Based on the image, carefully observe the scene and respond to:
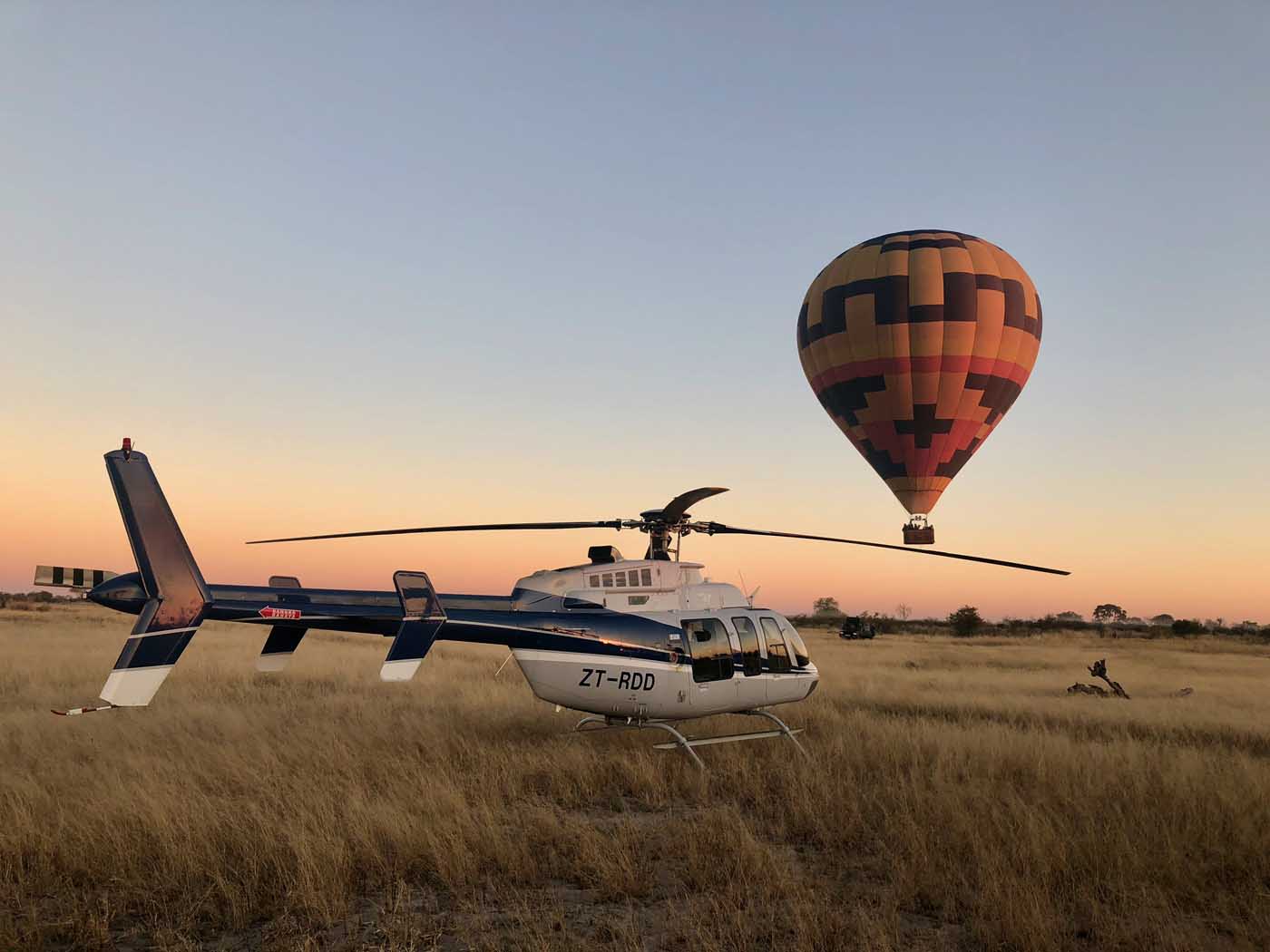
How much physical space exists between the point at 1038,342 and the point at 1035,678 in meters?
11.5

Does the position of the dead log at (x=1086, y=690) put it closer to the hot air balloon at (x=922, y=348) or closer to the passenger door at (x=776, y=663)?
the hot air balloon at (x=922, y=348)

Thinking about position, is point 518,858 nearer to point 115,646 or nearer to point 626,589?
point 626,589

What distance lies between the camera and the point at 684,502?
13156 mm

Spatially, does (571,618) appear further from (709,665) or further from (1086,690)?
(1086,690)

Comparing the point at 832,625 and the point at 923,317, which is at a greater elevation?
the point at 923,317

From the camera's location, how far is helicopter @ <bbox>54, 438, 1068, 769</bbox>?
10.5m

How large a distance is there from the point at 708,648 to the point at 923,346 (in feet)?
57.1

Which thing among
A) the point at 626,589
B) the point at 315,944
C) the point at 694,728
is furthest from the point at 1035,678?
the point at 315,944

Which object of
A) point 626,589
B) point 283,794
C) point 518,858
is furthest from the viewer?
point 626,589

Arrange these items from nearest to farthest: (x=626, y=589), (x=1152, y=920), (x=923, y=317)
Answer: (x=1152, y=920) → (x=626, y=589) → (x=923, y=317)

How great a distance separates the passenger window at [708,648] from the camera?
13.5 metres

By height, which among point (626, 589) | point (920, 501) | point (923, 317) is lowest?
point (626, 589)

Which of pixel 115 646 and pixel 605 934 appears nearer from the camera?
pixel 605 934

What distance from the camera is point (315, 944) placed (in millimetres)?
6621
